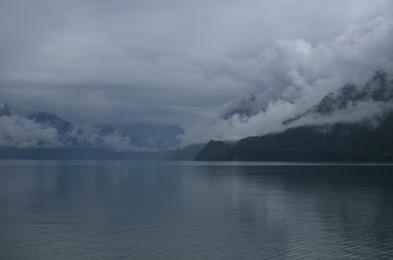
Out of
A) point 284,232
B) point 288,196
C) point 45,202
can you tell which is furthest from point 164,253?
point 288,196

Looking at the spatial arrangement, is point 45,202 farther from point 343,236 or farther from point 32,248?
point 343,236

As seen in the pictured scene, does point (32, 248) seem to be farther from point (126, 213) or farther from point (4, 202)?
point (4, 202)

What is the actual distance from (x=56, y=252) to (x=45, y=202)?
60083 mm

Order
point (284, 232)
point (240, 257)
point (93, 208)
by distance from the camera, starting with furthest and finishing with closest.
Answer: point (93, 208)
point (284, 232)
point (240, 257)

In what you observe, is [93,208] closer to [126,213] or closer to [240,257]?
[126,213]

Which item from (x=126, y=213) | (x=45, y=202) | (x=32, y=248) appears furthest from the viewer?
(x=45, y=202)

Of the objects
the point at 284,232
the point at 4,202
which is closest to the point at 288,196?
the point at 284,232

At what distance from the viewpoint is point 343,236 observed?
230ft

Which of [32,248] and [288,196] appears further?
[288,196]

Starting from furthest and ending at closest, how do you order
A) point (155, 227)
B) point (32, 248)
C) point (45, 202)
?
point (45, 202) → point (155, 227) → point (32, 248)

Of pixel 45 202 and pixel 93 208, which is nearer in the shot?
pixel 93 208

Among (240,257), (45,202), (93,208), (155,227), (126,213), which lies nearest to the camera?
(240,257)

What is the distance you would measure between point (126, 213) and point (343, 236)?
4452 centimetres

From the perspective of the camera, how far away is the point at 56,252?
197ft
